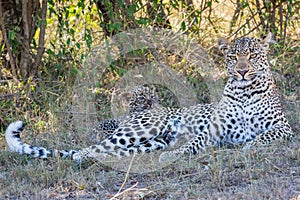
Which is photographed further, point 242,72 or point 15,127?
point 242,72

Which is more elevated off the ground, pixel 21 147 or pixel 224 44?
pixel 224 44

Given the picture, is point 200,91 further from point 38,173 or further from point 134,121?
point 38,173

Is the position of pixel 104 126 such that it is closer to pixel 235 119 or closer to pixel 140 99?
pixel 140 99

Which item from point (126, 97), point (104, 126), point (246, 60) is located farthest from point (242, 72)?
point (126, 97)

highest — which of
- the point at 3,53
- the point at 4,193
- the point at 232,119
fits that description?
the point at 3,53

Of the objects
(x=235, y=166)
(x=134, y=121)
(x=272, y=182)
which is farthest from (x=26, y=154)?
(x=272, y=182)

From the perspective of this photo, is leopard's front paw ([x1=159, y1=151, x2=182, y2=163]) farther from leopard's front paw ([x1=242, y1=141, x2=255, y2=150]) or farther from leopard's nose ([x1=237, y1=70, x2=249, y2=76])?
leopard's nose ([x1=237, y1=70, x2=249, y2=76])

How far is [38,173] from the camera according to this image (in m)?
6.54

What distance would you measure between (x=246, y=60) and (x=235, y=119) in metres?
0.73

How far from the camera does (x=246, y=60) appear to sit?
7.49m

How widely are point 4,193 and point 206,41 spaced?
514cm

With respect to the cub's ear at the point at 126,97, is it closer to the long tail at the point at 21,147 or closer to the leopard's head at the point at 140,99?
the leopard's head at the point at 140,99

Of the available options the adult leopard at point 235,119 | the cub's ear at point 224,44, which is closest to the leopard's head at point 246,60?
the adult leopard at point 235,119

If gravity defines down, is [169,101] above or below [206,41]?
below
